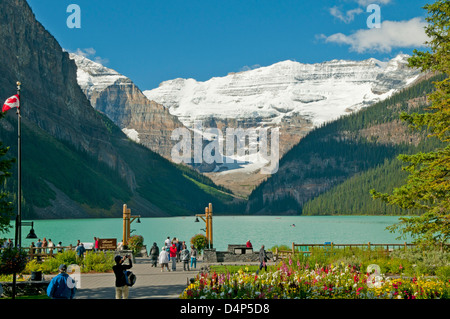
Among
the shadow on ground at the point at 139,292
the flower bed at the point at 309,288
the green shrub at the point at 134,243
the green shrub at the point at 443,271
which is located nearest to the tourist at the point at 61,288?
the flower bed at the point at 309,288

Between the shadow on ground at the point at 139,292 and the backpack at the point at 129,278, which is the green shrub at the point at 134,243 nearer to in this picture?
the shadow on ground at the point at 139,292

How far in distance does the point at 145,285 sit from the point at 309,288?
1092 centimetres

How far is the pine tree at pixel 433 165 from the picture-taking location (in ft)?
78.3

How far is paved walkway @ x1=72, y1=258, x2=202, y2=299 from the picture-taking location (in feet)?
70.4

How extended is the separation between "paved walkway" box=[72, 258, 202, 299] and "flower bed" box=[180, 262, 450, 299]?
174 centimetres

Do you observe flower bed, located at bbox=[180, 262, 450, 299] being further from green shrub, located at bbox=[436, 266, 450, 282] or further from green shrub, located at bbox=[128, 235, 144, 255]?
green shrub, located at bbox=[128, 235, 144, 255]

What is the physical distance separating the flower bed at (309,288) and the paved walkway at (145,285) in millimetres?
1735

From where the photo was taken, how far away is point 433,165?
2398cm

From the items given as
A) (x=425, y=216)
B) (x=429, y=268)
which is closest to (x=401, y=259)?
(x=429, y=268)

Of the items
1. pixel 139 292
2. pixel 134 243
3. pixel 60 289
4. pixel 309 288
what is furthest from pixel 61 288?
pixel 134 243

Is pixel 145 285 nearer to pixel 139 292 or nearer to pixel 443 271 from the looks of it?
pixel 139 292

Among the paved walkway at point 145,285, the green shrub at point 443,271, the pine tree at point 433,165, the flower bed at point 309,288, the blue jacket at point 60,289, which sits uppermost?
the pine tree at point 433,165

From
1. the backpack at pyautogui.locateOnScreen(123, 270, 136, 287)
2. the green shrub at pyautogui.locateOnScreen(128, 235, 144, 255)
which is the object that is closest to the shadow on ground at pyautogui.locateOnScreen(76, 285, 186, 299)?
the backpack at pyautogui.locateOnScreen(123, 270, 136, 287)
